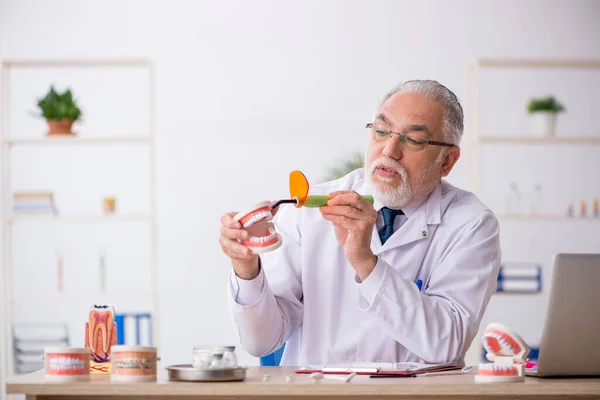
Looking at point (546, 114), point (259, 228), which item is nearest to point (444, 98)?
point (259, 228)

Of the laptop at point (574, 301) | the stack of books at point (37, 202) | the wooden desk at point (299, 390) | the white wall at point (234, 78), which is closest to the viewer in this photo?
the wooden desk at point (299, 390)

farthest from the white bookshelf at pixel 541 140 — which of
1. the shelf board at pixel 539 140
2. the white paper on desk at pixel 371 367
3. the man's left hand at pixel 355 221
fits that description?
the white paper on desk at pixel 371 367

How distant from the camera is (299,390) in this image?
4.81 feet

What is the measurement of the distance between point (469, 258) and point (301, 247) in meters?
0.45

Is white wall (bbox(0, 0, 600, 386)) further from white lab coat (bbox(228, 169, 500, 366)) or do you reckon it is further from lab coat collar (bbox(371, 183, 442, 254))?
lab coat collar (bbox(371, 183, 442, 254))

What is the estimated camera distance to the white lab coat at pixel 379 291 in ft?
6.23

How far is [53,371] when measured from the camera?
152 cm

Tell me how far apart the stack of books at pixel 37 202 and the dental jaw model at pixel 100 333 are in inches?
99.9

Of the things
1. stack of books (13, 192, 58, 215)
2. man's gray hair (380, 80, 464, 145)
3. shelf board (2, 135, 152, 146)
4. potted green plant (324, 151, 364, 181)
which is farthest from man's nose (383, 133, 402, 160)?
stack of books (13, 192, 58, 215)

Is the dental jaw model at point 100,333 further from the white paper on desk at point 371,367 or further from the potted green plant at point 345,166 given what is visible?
the potted green plant at point 345,166

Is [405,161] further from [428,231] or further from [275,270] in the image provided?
[275,270]

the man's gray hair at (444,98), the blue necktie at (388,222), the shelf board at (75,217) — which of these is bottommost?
the blue necktie at (388,222)

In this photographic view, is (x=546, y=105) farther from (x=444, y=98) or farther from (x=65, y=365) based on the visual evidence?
(x=65, y=365)

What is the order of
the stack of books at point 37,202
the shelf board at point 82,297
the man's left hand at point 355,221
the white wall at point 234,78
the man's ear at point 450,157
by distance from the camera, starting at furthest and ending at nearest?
the white wall at point 234,78
the stack of books at point 37,202
the shelf board at point 82,297
the man's ear at point 450,157
the man's left hand at point 355,221
